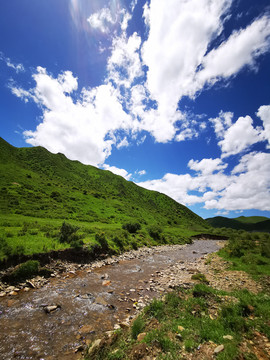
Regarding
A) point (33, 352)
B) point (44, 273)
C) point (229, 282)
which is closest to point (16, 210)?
point (44, 273)

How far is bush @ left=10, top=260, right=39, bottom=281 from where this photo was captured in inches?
504

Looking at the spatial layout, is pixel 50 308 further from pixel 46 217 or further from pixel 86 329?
pixel 46 217

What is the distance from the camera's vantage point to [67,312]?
9656 millimetres

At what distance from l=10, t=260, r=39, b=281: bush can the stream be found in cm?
188

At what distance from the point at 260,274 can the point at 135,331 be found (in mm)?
15287

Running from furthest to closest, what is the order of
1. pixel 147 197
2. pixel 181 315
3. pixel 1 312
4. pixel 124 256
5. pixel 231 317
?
pixel 147 197
pixel 124 256
pixel 1 312
pixel 181 315
pixel 231 317

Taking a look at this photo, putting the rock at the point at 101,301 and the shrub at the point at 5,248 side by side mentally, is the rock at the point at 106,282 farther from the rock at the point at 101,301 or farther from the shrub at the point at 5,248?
the shrub at the point at 5,248

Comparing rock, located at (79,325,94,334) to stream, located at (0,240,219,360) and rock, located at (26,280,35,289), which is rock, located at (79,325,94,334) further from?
rock, located at (26,280,35,289)

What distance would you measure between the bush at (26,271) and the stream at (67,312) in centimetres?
188

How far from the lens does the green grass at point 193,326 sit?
592cm

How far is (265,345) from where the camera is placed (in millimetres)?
5781

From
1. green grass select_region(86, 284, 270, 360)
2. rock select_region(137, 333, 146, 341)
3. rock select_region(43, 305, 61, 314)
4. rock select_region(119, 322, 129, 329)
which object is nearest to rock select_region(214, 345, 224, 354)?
green grass select_region(86, 284, 270, 360)

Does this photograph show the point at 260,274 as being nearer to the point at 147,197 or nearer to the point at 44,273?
the point at 44,273

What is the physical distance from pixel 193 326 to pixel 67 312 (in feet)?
25.4
